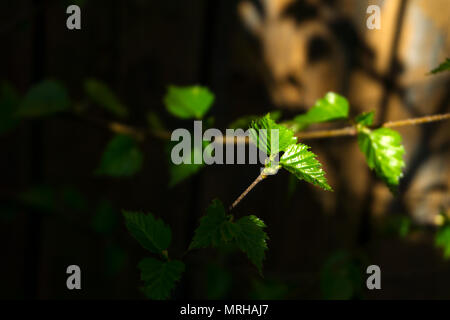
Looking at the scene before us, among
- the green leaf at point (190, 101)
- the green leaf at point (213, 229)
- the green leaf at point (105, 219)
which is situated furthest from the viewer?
the green leaf at point (105, 219)

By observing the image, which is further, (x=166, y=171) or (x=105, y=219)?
(x=166, y=171)

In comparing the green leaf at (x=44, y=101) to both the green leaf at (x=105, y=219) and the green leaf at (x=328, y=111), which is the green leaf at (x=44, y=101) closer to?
the green leaf at (x=105, y=219)

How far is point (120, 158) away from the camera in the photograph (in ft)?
3.43

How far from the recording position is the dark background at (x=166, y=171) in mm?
1385

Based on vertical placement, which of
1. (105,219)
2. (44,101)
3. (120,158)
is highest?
(44,101)

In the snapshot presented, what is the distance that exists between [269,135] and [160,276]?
201 mm

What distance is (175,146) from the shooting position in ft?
3.13

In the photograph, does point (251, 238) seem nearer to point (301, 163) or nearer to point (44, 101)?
point (301, 163)

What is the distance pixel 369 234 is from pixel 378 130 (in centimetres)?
83

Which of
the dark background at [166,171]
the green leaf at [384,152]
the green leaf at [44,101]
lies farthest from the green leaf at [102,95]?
the green leaf at [384,152]

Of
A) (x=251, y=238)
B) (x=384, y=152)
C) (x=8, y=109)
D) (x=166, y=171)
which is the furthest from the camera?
(x=166, y=171)

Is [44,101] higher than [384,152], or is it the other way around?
[44,101]

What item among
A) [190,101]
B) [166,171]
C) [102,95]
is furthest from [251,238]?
[166,171]

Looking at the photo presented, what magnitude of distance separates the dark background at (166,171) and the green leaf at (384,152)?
652 mm
